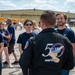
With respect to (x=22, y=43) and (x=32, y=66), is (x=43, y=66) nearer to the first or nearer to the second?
(x=32, y=66)

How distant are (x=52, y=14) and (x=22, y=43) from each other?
253cm

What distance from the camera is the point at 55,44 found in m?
3.09

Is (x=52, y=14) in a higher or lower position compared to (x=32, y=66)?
higher

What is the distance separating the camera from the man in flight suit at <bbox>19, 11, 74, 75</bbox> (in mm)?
3059

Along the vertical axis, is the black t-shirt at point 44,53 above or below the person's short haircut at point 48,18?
below

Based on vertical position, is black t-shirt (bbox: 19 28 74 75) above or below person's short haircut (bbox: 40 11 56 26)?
below

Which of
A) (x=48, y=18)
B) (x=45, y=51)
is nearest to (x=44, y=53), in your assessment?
(x=45, y=51)

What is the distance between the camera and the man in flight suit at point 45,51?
3.06 meters

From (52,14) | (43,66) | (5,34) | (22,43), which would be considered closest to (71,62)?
(43,66)

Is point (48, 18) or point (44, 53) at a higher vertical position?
point (48, 18)

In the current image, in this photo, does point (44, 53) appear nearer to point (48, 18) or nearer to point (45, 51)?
point (45, 51)

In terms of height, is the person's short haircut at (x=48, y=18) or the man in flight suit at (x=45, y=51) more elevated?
the person's short haircut at (x=48, y=18)

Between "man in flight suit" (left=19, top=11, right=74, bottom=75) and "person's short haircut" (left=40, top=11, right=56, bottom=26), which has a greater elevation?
"person's short haircut" (left=40, top=11, right=56, bottom=26)

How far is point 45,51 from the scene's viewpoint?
10.1ft
